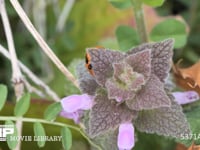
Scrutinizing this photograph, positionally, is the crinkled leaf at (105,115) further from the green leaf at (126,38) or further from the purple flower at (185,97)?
the green leaf at (126,38)

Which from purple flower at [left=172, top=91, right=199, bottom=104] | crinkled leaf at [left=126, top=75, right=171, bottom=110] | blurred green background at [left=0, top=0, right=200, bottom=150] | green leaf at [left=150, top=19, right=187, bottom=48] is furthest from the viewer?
blurred green background at [left=0, top=0, right=200, bottom=150]

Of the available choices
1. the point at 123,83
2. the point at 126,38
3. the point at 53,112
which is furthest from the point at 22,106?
the point at 126,38

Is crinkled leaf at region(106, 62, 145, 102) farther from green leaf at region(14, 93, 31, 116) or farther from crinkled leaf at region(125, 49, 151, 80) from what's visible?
green leaf at region(14, 93, 31, 116)

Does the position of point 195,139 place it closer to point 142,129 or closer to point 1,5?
point 142,129

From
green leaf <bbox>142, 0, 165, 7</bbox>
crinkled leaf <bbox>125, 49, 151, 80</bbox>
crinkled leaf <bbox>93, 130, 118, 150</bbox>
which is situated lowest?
crinkled leaf <bbox>93, 130, 118, 150</bbox>

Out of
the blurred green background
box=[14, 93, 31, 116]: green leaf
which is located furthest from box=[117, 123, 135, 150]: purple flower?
the blurred green background
